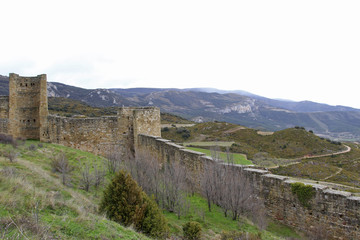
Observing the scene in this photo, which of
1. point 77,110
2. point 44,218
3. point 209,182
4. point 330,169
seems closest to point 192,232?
point 209,182

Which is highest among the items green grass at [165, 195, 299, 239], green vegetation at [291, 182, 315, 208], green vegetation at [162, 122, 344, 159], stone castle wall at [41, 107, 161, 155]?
stone castle wall at [41, 107, 161, 155]

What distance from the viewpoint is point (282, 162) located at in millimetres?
25656

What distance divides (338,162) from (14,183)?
2980cm

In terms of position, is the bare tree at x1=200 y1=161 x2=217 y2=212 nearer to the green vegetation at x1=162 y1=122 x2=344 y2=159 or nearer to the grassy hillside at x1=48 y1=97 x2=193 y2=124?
the green vegetation at x1=162 y1=122 x2=344 y2=159

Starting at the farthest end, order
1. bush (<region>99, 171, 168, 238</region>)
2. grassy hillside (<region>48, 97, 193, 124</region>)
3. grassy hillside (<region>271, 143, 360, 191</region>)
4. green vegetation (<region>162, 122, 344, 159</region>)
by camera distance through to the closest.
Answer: grassy hillside (<region>48, 97, 193, 124</region>) → green vegetation (<region>162, 122, 344, 159</region>) → grassy hillside (<region>271, 143, 360, 191</region>) → bush (<region>99, 171, 168, 238</region>)

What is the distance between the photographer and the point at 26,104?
49.3 ft

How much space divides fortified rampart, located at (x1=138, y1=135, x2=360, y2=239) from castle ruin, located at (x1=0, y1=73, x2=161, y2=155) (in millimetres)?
6020

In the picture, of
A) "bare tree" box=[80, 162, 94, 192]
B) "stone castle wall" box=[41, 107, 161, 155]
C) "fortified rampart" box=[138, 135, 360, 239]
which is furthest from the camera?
"stone castle wall" box=[41, 107, 161, 155]

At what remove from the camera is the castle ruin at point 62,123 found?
A: 14789 mm

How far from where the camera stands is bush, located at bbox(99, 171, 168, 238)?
5773 millimetres

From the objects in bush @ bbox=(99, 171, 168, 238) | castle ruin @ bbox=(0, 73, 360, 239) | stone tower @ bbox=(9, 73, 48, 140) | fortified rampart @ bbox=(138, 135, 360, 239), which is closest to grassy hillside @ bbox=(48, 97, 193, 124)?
stone tower @ bbox=(9, 73, 48, 140)

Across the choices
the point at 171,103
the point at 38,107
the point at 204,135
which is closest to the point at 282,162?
the point at 204,135

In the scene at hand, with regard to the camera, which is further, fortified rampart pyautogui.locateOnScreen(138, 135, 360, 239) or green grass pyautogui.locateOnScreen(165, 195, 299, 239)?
green grass pyautogui.locateOnScreen(165, 195, 299, 239)

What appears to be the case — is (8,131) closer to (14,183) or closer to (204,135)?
(14,183)
